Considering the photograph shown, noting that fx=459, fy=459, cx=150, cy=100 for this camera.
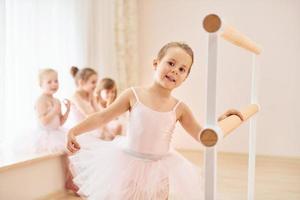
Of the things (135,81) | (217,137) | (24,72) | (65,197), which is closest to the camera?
(217,137)

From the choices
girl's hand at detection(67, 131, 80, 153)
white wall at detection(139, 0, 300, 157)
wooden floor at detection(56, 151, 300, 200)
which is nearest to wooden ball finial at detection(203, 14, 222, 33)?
girl's hand at detection(67, 131, 80, 153)

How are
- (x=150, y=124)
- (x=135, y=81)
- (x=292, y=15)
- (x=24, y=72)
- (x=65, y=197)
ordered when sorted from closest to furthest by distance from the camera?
(x=150, y=124) → (x=65, y=197) → (x=24, y=72) → (x=292, y=15) → (x=135, y=81)

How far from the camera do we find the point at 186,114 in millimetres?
1667

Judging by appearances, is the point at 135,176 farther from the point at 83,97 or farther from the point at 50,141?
the point at 83,97

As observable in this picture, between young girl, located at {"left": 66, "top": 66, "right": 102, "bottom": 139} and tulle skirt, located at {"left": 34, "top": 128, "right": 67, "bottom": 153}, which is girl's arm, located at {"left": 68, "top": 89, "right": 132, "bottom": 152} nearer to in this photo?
tulle skirt, located at {"left": 34, "top": 128, "right": 67, "bottom": 153}

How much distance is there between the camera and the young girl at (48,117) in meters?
2.69

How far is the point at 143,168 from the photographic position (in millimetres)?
1601

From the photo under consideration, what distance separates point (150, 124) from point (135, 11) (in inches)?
108

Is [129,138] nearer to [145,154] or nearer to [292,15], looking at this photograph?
[145,154]

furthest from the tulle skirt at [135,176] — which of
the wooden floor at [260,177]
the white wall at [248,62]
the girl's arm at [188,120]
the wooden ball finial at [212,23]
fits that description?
the white wall at [248,62]

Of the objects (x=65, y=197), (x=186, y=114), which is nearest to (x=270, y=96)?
(x=65, y=197)

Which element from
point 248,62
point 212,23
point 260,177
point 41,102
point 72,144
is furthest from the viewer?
point 248,62

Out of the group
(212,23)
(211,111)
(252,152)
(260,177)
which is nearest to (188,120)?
(252,152)

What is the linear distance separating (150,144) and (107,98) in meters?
1.33
